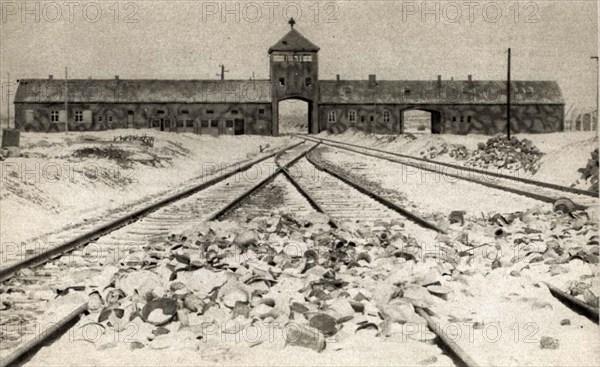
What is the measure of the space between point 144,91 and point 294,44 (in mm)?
15201

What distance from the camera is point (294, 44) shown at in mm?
59312

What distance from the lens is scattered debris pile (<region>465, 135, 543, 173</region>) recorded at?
21.0 m

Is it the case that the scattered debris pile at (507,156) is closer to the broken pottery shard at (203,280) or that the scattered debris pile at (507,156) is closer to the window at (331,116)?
the broken pottery shard at (203,280)

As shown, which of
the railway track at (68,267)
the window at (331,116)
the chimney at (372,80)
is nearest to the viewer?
the railway track at (68,267)

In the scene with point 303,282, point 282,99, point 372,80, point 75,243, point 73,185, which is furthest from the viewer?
point 372,80

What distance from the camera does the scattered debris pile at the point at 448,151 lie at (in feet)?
89.9

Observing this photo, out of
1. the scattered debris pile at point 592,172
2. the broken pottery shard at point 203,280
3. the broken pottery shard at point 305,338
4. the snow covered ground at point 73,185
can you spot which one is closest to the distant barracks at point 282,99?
the snow covered ground at point 73,185

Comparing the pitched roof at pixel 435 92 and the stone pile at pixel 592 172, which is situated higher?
the pitched roof at pixel 435 92

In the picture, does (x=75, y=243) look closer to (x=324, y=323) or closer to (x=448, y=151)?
(x=324, y=323)

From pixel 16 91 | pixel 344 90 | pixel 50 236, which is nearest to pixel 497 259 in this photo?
pixel 50 236

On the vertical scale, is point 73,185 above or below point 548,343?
above

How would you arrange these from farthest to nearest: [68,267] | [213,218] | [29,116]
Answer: [29,116] → [213,218] → [68,267]

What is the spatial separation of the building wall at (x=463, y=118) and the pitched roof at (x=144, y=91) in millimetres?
7764

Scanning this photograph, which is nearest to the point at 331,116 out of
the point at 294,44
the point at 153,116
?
the point at 294,44
